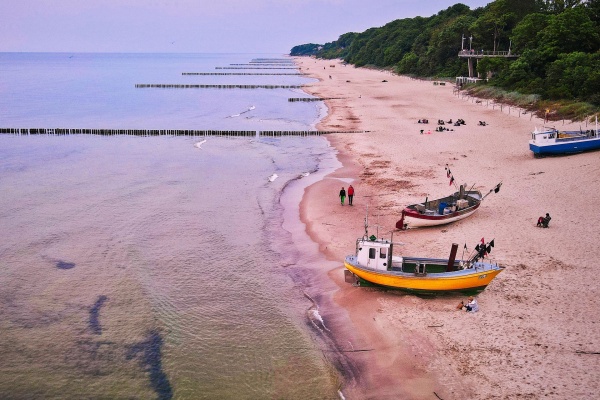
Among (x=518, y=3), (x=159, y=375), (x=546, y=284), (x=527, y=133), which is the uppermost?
(x=518, y=3)

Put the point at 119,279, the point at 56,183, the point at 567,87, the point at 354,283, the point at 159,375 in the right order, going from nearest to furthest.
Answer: the point at 159,375, the point at 354,283, the point at 119,279, the point at 56,183, the point at 567,87

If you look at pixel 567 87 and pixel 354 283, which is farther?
pixel 567 87

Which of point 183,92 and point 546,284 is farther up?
point 183,92

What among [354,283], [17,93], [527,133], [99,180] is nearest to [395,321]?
[354,283]

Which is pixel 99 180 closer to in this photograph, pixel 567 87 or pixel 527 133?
pixel 527 133

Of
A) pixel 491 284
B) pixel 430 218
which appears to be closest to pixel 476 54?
pixel 430 218

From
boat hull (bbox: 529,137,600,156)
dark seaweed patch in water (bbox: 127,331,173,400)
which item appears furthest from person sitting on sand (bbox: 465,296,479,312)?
boat hull (bbox: 529,137,600,156)

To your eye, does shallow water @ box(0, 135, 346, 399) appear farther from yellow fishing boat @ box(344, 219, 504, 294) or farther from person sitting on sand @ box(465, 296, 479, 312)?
person sitting on sand @ box(465, 296, 479, 312)
